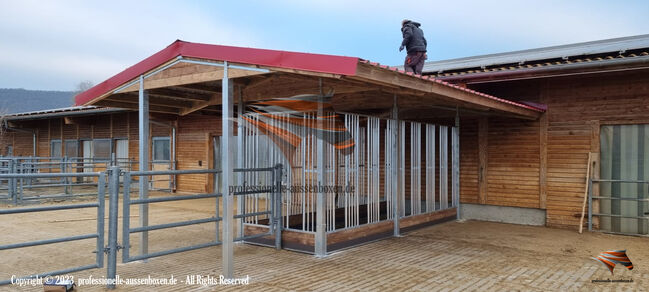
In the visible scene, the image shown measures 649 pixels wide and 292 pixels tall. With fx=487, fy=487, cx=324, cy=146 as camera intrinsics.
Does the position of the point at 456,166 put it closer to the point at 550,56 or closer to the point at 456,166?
the point at 456,166

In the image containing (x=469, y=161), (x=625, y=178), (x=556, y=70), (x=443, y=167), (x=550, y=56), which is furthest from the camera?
(x=550, y=56)

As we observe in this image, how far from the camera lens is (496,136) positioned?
A: 9656 mm

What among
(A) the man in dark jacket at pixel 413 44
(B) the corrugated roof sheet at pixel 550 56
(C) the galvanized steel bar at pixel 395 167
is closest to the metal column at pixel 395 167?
(C) the galvanized steel bar at pixel 395 167

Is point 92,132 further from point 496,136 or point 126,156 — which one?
point 496,136

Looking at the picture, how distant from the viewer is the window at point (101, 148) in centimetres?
1734

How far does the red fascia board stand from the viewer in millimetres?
4531

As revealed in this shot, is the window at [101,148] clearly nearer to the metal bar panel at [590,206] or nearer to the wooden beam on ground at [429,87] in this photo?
the wooden beam on ground at [429,87]

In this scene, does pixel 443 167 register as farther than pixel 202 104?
Yes

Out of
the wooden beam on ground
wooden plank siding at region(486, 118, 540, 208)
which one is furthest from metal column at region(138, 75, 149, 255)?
wooden plank siding at region(486, 118, 540, 208)

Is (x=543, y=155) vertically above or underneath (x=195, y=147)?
underneath

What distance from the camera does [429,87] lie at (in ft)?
19.6

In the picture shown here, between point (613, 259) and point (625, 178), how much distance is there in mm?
2788

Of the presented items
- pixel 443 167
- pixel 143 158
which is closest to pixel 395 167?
pixel 443 167

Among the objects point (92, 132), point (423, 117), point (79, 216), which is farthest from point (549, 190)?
point (92, 132)
